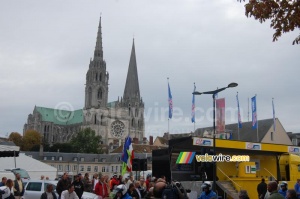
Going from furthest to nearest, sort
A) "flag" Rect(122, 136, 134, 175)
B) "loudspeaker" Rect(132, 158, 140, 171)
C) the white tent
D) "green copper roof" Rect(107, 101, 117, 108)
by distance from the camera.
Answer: "green copper roof" Rect(107, 101, 117, 108) → the white tent → "flag" Rect(122, 136, 134, 175) → "loudspeaker" Rect(132, 158, 140, 171)

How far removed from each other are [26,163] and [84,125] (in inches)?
4444

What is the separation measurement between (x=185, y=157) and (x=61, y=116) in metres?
159

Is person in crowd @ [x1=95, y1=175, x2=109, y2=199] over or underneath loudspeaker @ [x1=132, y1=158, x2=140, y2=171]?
underneath

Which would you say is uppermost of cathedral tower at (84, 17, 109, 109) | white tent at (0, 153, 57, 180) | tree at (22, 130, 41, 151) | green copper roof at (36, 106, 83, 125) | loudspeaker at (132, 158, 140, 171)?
cathedral tower at (84, 17, 109, 109)

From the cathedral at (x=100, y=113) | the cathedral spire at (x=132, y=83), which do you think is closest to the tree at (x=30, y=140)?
the cathedral at (x=100, y=113)

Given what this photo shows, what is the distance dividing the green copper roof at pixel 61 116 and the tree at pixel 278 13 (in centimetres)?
15994

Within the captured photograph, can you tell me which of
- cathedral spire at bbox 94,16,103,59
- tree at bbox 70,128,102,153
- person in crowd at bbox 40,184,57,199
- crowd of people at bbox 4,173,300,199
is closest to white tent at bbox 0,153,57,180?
crowd of people at bbox 4,173,300,199

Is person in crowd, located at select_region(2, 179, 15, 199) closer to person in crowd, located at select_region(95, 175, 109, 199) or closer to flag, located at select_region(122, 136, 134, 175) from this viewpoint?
person in crowd, located at select_region(95, 175, 109, 199)

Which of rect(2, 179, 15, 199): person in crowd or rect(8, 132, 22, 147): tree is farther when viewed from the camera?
rect(8, 132, 22, 147): tree

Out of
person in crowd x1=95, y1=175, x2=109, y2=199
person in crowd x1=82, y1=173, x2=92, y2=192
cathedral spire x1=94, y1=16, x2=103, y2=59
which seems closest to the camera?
person in crowd x1=95, y1=175, x2=109, y2=199

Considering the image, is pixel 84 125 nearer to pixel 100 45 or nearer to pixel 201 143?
pixel 100 45

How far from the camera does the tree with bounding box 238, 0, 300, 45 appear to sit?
8320 millimetres

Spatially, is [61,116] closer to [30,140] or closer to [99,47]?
[99,47]

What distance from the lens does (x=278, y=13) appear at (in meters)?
8.59
